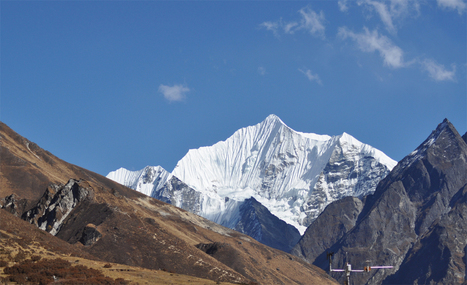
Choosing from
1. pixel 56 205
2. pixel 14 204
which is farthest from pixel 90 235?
pixel 14 204

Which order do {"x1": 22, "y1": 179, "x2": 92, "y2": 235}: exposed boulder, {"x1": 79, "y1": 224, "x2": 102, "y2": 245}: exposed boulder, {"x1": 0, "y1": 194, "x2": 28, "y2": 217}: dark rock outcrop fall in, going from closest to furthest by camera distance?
{"x1": 79, "y1": 224, "x2": 102, "y2": 245}: exposed boulder
{"x1": 22, "y1": 179, "x2": 92, "y2": 235}: exposed boulder
{"x1": 0, "y1": 194, "x2": 28, "y2": 217}: dark rock outcrop

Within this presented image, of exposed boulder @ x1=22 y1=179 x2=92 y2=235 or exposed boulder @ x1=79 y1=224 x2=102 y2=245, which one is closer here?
exposed boulder @ x1=79 y1=224 x2=102 y2=245

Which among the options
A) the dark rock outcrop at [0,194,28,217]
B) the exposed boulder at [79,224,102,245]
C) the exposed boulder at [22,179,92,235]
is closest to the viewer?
the exposed boulder at [79,224,102,245]

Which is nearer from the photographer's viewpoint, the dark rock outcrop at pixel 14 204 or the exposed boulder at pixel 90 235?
the exposed boulder at pixel 90 235

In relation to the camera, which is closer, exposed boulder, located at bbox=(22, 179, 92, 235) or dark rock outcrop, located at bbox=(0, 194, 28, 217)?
exposed boulder, located at bbox=(22, 179, 92, 235)

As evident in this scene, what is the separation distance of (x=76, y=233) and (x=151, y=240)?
1972 cm

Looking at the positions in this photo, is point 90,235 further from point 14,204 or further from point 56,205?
point 14,204

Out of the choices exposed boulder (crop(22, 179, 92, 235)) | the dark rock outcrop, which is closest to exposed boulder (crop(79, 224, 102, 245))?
exposed boulder (crop(22, 179, 92, 235))

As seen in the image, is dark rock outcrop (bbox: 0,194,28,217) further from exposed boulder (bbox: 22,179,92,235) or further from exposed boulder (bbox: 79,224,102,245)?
exposed boulder (bbox: 79,224,102,245)

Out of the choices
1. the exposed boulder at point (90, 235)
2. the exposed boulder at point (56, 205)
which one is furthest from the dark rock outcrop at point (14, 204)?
the exposed boulder at point (90, 235)

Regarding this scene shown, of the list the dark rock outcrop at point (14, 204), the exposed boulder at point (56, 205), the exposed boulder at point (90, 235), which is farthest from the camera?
the dark rock outcrop at point (14, 204)

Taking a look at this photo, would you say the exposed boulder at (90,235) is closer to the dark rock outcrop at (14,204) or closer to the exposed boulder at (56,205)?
the exposed boulder at (56,205)

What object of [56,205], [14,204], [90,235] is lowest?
[90,235]

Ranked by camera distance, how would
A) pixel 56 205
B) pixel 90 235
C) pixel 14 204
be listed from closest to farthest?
pixel 90 235 < pixel 14 204 < pixel 56 205
